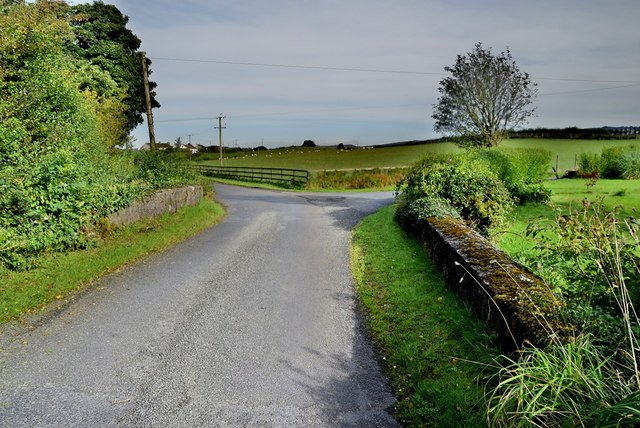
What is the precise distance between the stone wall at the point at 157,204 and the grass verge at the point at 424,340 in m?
6.40

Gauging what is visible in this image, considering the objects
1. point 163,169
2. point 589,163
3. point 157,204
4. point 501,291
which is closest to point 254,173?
point 163,169

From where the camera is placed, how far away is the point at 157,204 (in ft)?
42.6

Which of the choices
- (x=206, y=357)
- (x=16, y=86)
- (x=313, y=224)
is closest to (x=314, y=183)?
(x=313, y=224)

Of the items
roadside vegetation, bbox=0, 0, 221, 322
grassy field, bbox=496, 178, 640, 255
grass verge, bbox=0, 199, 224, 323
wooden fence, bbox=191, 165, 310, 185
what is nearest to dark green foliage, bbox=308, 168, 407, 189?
wooden fence, bbox=191, 165, 310, 185

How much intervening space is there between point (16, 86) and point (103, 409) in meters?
11.4

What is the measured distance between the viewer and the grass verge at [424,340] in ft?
12.2

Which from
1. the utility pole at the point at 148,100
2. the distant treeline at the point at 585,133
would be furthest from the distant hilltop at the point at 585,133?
the utility pole at the point at 148,100

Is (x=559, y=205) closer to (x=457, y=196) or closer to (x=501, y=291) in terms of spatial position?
(x=457, y=196)

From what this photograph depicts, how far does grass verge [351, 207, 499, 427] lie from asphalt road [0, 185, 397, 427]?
0.84 ft

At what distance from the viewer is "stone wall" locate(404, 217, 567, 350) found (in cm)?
385

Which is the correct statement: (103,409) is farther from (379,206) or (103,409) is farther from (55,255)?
(379,206)

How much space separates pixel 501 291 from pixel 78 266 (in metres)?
7.66

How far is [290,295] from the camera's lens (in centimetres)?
704

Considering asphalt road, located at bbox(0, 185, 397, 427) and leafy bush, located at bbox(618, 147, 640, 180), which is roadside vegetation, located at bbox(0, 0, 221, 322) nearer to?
asphalt road, located at bbox(0, 185, 397, 427)
